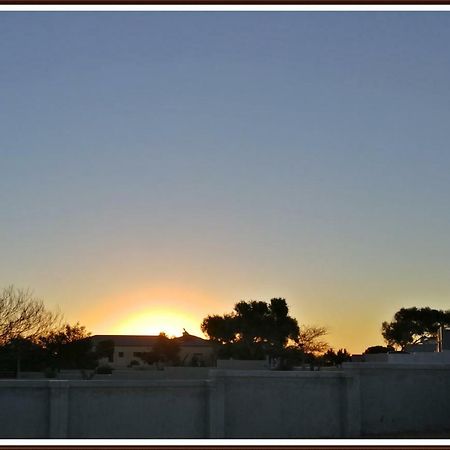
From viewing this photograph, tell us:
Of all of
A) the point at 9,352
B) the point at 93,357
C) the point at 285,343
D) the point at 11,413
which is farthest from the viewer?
the point at 285,343

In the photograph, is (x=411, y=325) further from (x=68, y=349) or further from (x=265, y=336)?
(x=68, y=349)

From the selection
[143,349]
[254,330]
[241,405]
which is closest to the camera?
[241,405]

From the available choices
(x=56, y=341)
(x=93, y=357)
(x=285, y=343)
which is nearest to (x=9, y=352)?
(x=56, y=341)

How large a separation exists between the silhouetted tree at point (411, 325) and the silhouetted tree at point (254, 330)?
16990 mm

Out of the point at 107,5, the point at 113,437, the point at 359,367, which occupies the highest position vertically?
the point at 107,5

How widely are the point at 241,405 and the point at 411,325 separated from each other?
265ft

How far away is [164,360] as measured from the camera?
102 metres

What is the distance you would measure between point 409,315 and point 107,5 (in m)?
96.4

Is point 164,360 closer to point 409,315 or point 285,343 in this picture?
point 285,343

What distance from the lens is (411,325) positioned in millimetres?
108000

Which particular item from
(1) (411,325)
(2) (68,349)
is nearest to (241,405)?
(2) (68,349)

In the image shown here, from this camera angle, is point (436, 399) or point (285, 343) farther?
point (285, 343)

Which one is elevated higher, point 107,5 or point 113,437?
point 107,5

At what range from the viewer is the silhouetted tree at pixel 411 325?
344 ft
